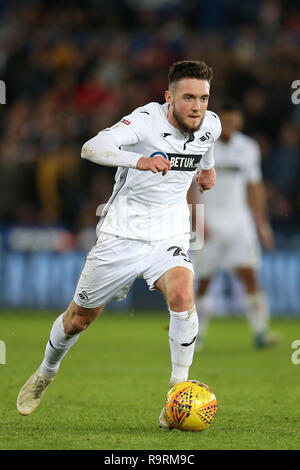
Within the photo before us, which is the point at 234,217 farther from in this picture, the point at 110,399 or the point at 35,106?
the point at 35,106

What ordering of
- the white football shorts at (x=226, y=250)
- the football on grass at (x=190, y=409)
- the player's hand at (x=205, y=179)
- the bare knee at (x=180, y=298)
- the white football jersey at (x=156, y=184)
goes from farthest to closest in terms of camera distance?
the white football shorts at (x=226, y=250) < the player's hand at (x=205, y=179) < the white football jersey at (x=156, y=184) < the bare knee at (x=180, y=298) < the football on grass at (x=190, y=409)

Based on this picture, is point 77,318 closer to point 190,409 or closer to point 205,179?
point 190,409

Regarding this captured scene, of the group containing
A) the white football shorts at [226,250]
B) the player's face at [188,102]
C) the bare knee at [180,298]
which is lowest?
the white football shorts at [226,250]

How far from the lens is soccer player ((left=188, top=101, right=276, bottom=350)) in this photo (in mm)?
11148

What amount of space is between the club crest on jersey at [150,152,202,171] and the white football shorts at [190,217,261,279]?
4.85 m

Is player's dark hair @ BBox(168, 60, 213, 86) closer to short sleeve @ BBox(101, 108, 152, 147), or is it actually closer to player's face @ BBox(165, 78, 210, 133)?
player's face @ BBox(165, 78, 210, 133)

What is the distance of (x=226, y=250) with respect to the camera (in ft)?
37.0

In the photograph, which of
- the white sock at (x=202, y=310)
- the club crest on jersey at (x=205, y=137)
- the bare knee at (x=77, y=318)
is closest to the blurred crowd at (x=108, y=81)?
the white sock at (x=202, y=310)

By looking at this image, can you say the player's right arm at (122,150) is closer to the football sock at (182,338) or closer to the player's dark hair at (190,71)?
the player's dark hair at (190,71)

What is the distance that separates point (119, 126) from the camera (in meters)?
6.07

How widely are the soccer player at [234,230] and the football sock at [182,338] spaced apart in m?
5.00

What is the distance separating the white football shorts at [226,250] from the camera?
11.2 metres

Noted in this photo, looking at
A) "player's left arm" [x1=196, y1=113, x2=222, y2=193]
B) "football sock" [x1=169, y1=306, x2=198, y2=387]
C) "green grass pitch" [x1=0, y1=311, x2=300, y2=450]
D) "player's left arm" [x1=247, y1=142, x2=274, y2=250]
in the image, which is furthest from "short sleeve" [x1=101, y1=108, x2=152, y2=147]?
"player's left arm" [x1=247, y1=142, x2=274, y2=250]

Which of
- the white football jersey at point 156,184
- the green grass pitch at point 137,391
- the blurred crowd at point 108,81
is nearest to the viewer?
the green grass pitch at point 137,391
